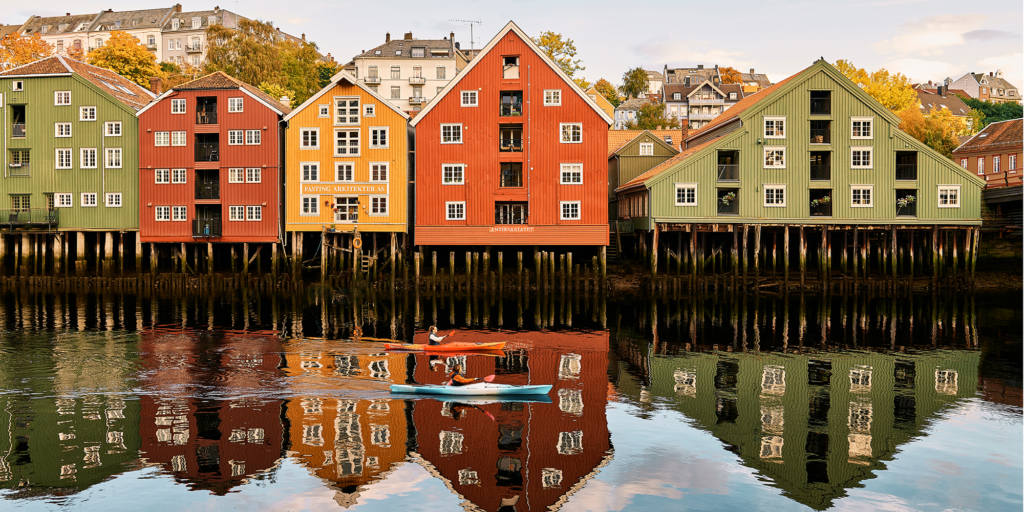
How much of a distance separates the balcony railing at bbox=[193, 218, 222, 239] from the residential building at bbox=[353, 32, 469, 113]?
142 feet

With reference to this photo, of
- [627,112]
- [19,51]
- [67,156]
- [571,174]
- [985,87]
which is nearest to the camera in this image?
[571,174]

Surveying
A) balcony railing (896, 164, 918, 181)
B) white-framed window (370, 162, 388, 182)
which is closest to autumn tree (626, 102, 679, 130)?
balcony railing (896, 164, 918, 181)

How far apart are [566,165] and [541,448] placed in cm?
3588

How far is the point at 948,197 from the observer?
5334cm

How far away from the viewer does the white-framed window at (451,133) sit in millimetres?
53156

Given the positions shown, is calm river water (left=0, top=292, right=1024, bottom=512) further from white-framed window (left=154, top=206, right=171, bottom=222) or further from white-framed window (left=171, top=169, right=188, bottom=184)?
white-framed window (left=171, top=169, right=188, bottom=184)

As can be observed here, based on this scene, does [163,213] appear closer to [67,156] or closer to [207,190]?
[207,190]

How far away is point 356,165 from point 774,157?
92.7ft

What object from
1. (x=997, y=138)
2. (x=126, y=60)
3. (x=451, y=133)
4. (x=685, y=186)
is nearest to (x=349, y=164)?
(x=451, y=133)

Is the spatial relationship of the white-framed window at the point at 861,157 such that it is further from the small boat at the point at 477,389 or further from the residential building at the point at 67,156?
the residential building at the point at 67,156

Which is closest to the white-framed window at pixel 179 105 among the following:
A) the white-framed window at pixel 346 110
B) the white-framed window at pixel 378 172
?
the white-framed window at pixel 346 110

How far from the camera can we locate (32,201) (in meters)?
57.4

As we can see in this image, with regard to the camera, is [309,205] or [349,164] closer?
[349,164]

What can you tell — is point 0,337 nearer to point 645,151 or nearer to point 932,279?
point 645,151
